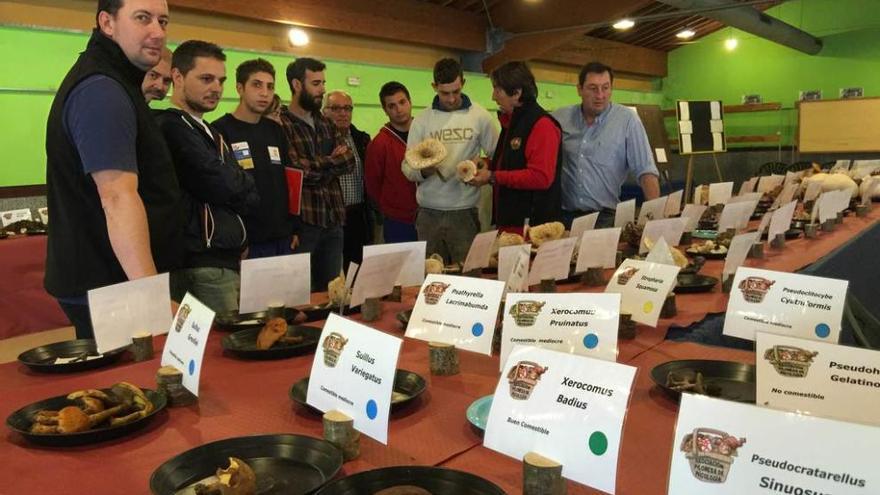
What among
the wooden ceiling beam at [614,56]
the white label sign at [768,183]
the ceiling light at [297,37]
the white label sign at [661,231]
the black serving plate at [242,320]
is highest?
the wooden ceiling beam at [614,56]

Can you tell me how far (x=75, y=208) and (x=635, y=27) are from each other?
36.1 feet

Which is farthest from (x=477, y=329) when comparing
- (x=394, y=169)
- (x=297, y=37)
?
(x=297, y=37)

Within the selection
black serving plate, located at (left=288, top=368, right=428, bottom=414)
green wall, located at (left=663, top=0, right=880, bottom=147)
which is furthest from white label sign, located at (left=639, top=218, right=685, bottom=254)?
green wall, located at (left=663, top=0, right=880, bottom=147)

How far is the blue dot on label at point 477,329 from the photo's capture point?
144 centimetres

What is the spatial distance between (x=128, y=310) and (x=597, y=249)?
1.47 m

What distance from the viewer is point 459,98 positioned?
3.58 metres

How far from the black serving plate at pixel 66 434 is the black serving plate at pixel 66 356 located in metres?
0.28

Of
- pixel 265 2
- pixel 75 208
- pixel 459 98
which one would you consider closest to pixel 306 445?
pixel 75 208

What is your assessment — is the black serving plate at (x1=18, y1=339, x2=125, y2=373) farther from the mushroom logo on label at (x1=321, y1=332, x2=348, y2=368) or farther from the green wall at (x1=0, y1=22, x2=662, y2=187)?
the green wall at (x1=0, y1=22, x2=662, y2=187)

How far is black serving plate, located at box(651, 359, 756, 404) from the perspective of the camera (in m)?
1.31

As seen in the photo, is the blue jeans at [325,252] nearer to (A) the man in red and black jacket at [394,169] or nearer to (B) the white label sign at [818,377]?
(A) the man in red and black jacket at [394,169]

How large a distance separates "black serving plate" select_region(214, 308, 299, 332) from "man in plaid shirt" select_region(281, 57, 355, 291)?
1.43 metres

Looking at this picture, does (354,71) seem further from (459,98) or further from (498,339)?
(498,339)

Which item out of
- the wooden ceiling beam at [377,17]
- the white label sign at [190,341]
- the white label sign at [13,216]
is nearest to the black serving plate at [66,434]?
the white label sign at [190,341]
